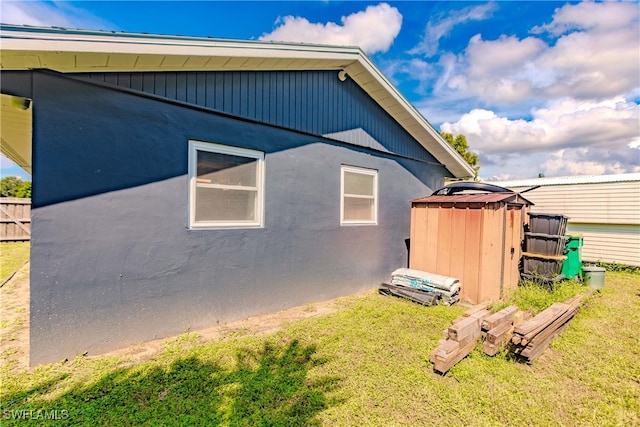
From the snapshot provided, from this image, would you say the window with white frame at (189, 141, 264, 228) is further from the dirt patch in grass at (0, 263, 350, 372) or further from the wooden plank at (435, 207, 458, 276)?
the wooden plank at (435, 207, 458, 276)

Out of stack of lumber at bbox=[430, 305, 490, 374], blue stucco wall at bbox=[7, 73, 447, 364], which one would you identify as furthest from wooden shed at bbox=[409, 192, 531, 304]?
blue stucco wall at bbox=[7, 73, 447, 364]

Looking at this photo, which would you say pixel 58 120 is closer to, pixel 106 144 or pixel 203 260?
pixel 106 144

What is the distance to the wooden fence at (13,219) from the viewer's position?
11.0m

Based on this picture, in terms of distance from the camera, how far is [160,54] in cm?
306

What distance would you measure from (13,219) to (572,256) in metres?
18.8

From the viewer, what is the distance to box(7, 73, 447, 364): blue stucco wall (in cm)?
283

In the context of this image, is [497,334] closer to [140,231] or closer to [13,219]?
[140,231]

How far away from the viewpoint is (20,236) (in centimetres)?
1141

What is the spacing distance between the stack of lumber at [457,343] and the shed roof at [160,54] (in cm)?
432

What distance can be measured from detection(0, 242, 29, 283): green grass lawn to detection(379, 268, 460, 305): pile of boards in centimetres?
834

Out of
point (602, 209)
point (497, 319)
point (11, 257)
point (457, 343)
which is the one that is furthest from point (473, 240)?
point (11, 257)

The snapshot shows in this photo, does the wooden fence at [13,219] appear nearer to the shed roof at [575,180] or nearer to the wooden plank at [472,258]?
the wooden plank at [472,258]

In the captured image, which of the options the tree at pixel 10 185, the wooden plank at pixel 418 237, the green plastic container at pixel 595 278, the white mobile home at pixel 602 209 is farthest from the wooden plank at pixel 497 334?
the tree at pixel 10 185

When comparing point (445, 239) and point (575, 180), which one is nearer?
point (445, 239)
